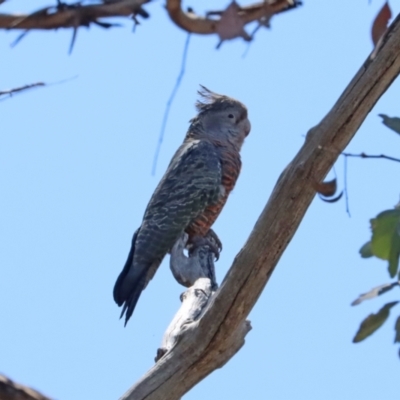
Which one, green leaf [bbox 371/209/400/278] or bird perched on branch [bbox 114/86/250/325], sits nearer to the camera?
green leaf [bbox 371/209/400/278]

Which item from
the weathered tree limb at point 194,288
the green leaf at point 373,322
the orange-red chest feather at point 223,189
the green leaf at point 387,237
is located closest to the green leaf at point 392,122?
the green leaf at point 387,237

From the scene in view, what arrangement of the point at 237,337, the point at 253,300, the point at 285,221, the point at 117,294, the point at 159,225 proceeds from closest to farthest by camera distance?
the point at 285,221 → the point at 253,300 → the point at 237,337 → the point at 117,294 → the point at 159,225

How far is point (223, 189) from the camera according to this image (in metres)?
7.84

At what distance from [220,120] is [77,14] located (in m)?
6.61

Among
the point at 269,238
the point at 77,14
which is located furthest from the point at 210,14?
the point at 269,238

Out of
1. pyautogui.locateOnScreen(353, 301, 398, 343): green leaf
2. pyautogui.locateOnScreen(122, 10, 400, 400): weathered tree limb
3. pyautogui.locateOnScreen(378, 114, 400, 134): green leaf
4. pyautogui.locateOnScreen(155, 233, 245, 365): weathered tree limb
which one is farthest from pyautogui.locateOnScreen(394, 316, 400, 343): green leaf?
pyautogui.locateOnScreen(155, 233, 245, 365): weathered tree limb

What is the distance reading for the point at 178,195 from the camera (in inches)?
303

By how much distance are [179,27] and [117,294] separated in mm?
4884

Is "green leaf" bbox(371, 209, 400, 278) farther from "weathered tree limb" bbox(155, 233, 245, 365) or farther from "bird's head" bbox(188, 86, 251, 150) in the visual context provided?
"bird's head" bbox(188, 86, 251, 150)

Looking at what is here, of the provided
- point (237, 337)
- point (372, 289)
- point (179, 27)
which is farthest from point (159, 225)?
point (179, 27)

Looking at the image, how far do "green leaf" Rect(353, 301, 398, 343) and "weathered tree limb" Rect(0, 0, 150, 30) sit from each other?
44.6 inches

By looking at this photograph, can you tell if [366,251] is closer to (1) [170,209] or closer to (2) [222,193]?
(1) [170,209]

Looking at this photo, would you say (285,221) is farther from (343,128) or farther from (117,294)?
(117,294)

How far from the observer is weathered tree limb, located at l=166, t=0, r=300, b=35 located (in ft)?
6.48
